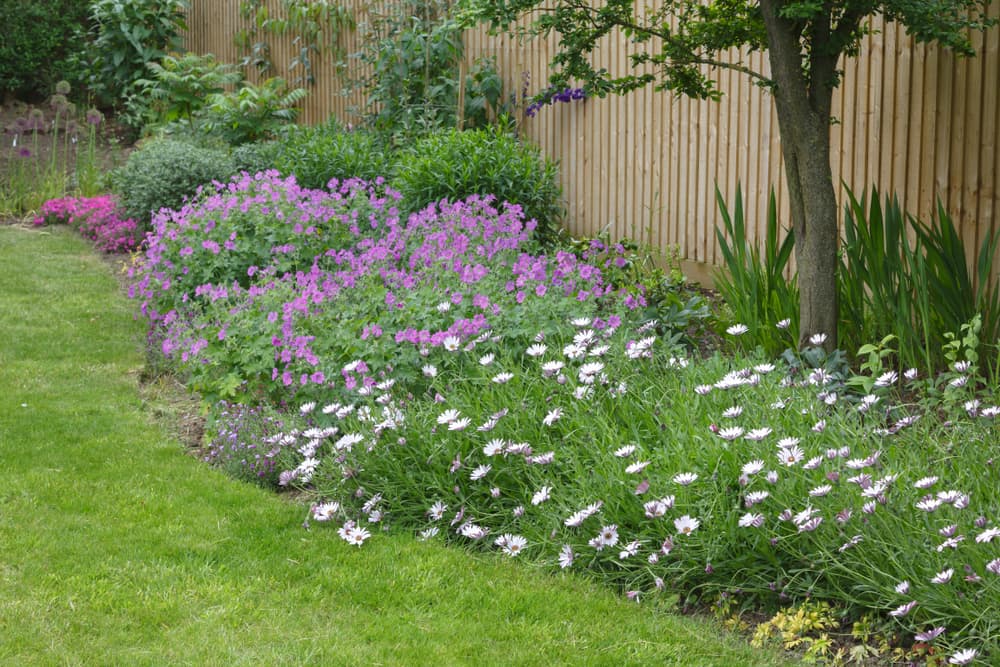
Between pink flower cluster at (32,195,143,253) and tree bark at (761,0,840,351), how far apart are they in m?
6.33

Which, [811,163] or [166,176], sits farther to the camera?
[166,176]

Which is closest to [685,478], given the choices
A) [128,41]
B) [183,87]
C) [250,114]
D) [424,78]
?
[424,78]

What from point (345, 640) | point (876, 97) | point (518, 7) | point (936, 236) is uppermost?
point (518, 7)

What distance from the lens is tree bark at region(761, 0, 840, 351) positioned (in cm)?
489

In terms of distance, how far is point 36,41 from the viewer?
55.9 feet

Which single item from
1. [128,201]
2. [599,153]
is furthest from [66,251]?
[599,153]

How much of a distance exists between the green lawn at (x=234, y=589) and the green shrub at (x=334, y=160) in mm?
4107

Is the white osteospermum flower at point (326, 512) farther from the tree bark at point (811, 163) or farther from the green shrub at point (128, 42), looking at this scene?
the green shrub at point (128, 42)

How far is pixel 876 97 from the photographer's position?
579 cm

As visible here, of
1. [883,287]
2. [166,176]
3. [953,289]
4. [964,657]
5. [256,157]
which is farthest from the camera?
[256,157]

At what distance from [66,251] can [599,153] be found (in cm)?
475

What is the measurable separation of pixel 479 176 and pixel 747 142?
1.78 m

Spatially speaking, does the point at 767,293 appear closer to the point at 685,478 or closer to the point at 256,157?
the point at 685,478

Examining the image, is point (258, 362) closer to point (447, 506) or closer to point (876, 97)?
point (447, 506)
